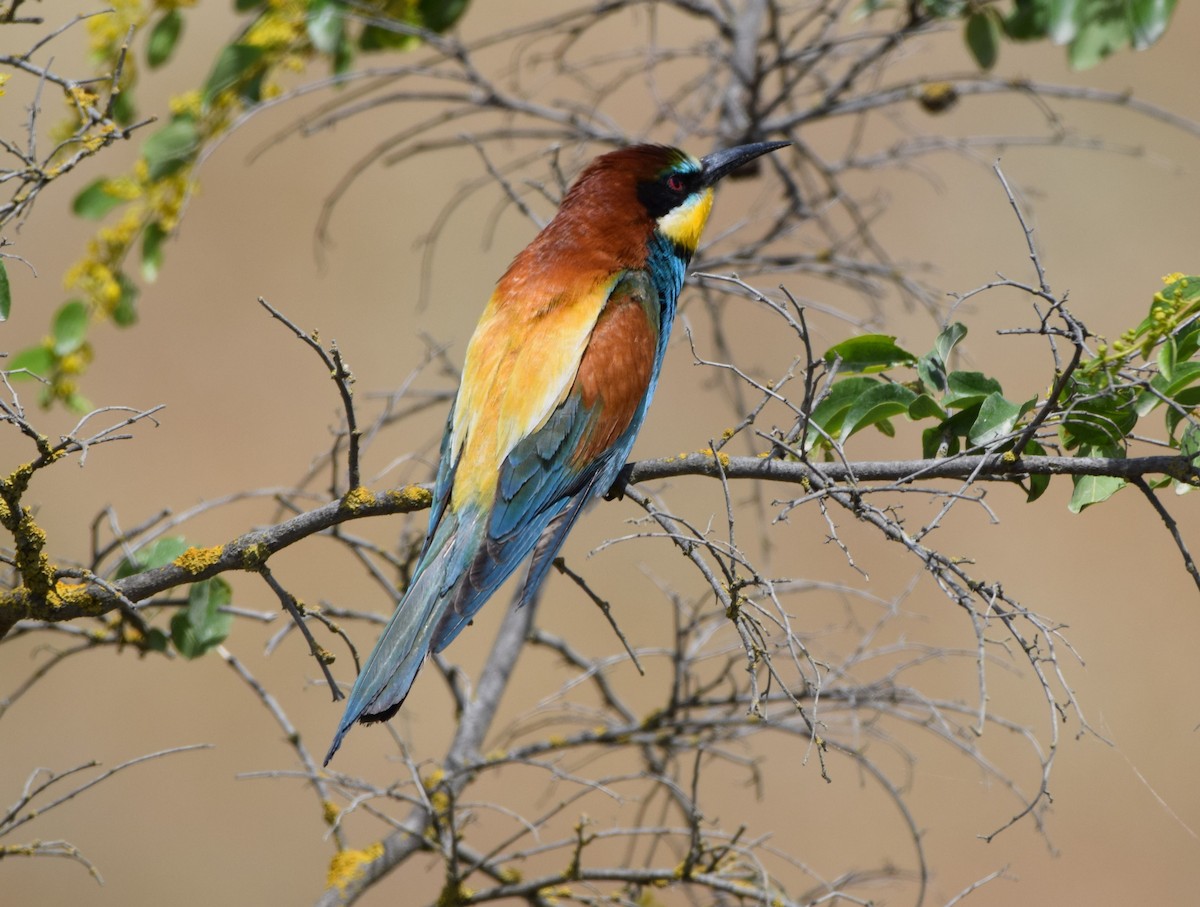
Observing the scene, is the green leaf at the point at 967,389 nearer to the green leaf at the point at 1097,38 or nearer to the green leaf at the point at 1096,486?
the green leaf at the point at 1096,486

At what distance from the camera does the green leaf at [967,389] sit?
4.99 feet

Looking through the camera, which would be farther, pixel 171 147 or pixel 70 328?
pixel 171 147

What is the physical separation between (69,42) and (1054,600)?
4524 mm

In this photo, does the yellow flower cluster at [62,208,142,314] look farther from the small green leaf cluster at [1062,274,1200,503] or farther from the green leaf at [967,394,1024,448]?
the small green leaf cluster at [1062,274,1200,503]

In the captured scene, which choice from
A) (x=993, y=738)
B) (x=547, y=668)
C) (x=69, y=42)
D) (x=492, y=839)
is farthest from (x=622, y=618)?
(x=69, y=42)

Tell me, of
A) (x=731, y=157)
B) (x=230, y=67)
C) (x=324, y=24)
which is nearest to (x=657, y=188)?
(x=731, y=157)

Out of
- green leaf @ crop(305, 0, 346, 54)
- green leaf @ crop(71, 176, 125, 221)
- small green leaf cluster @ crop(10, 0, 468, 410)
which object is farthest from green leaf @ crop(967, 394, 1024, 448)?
green leaf @ crop(71, 176, 125, 221)

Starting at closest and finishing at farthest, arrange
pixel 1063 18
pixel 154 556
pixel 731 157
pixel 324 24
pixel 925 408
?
pixel 925 408 → pixel 154 556 → pixel 1063 18 → pixel 324 24 → pixel 731 157

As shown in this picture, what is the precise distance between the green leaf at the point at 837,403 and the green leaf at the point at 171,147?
1.33m

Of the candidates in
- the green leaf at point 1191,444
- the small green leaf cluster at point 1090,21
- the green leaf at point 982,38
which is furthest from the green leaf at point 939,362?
the green leaf at point 982,38

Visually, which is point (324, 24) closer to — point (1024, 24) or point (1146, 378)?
point (1024, 24)

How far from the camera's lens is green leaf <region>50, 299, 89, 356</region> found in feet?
6.83

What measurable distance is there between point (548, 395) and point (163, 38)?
1.07 metres

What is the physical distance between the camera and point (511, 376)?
205 centimetres
